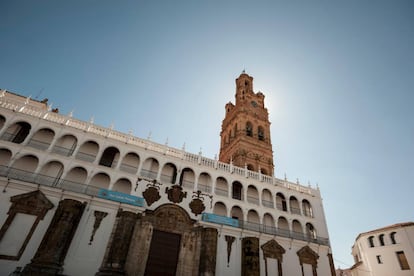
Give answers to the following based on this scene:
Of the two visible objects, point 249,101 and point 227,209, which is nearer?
point 227,209

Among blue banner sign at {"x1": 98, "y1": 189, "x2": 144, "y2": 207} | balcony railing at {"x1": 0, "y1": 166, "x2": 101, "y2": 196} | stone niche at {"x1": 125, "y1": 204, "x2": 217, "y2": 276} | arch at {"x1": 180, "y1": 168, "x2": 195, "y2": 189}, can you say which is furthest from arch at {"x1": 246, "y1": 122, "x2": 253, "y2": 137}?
balcony railing at {"x1": 0, "y1": 166, "x2": 101, "y2": 196}

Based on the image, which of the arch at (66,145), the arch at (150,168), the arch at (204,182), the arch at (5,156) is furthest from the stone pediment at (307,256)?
the arch at (5,156)

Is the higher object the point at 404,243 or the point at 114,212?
the point at 404,243

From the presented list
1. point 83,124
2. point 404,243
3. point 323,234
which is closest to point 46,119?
point 83,124

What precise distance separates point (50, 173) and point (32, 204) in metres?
3.62

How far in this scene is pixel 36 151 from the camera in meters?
20.4

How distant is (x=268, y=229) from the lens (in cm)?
2519

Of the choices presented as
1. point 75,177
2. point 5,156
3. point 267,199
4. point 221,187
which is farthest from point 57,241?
point 267,199

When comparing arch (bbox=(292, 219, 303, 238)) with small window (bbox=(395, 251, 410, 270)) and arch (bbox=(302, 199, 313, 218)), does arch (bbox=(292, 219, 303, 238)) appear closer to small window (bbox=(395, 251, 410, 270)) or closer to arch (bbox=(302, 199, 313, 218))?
arch (bbox=(302, 199, 313, 218))

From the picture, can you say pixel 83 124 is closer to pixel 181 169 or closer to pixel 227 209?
pixel 181 169

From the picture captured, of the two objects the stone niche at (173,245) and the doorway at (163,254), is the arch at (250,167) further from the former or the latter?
the doorway at (163,254)

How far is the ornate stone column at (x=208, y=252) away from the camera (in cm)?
1986

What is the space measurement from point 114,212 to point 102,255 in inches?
136

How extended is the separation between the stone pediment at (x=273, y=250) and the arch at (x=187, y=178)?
32.9 ft
